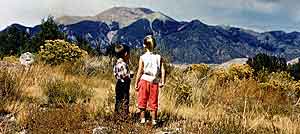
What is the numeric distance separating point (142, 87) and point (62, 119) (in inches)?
69.8

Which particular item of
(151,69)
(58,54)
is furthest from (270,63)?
(151,69)

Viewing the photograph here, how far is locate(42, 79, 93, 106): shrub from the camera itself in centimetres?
1097

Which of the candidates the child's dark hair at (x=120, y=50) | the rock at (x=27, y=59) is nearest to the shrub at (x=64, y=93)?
the child's dark hair at (x=120, y=50)

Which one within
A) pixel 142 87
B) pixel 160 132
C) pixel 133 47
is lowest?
pixel 160 132

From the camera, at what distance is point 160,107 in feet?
35.3

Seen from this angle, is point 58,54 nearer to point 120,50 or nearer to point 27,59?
point 27,59

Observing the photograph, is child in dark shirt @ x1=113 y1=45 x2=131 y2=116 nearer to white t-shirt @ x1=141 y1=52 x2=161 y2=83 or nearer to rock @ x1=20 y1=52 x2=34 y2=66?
white t-shirt @ x1=141 y1=52 x2=161 y2=83

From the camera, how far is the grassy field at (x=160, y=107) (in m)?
8.45

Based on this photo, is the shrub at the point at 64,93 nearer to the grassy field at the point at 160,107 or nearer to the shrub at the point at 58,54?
the grassy field at the point at 160,107

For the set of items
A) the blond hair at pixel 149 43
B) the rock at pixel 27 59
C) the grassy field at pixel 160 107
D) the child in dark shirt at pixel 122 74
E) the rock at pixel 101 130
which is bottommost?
the rock at pixel 101 130

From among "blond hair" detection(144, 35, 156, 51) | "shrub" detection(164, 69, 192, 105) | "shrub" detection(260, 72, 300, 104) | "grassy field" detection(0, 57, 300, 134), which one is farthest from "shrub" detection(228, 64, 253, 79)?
"blond hair" detection(144, 35, 156, 51)

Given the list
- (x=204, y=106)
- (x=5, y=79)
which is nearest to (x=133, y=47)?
(x=204, y=106)

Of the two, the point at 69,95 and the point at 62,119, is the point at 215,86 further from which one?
the point at 62,119

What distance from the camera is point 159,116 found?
1015cm
